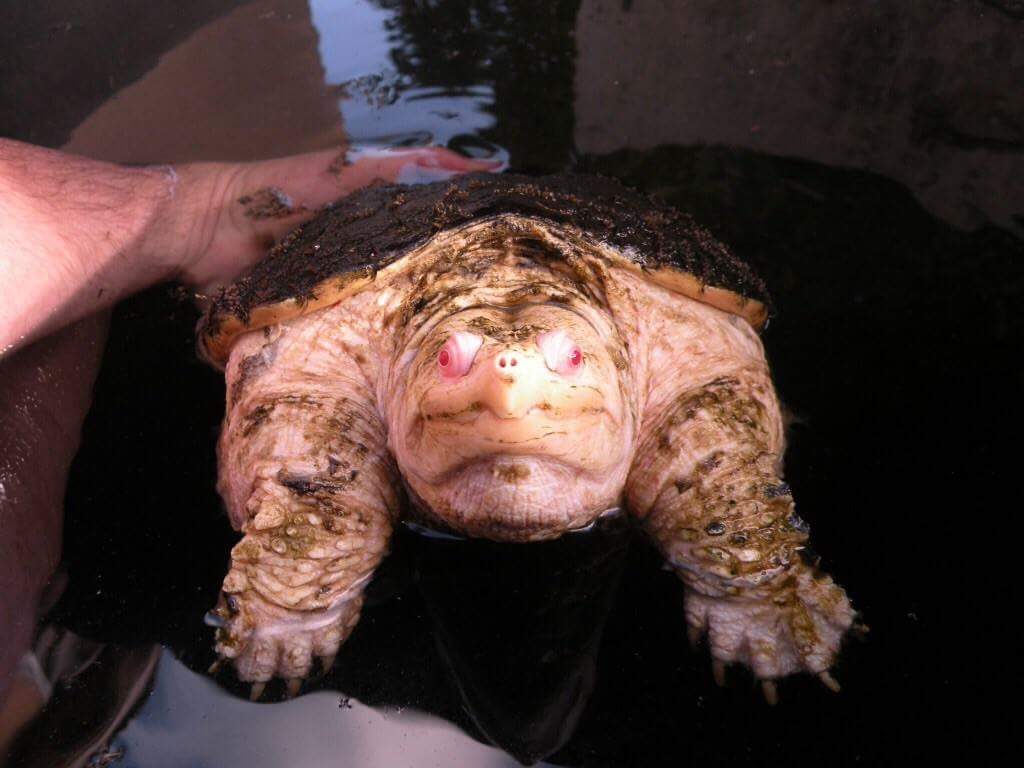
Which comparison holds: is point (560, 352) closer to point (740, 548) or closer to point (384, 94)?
point (740, 548)

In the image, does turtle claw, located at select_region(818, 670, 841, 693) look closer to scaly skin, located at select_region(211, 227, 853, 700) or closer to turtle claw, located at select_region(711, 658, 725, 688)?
scaly skin, located at select_region(211, 227, 853, 700)

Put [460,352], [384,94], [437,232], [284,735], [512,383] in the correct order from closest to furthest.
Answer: [512,383] < [460,352] < [284,735] < [437,232] < [384,94]

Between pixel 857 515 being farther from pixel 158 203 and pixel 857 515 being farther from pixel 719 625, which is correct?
pixel 158 203

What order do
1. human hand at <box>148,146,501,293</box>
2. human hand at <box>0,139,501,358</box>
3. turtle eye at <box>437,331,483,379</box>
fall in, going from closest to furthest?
turtle eye at <box>437,331,483,379</box>, human hand at <box>0,139,501,358</box>, human hand at <box>148,146,501,293</box>

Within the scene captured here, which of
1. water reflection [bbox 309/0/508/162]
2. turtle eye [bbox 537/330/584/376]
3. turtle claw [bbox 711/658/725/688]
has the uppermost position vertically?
turtle eye [bbox 537/330/584/376]

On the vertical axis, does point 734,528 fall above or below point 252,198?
below

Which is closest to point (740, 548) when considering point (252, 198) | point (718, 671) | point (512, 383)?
point (718, 671)

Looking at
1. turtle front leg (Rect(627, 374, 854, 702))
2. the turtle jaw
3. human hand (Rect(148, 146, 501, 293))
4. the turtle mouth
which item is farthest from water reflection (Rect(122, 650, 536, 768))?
human hand (Rect(148, 146, 501, 293))

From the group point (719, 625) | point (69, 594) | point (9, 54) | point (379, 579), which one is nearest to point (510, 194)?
point (379, 579)
